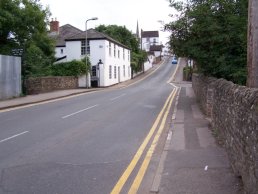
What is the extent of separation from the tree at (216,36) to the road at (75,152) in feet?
13.2

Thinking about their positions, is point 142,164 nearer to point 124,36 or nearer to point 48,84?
point 48,84

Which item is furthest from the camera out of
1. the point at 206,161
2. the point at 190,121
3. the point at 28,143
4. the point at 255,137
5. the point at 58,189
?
the point at 190,121

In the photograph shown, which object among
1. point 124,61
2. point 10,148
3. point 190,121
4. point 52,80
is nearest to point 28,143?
point 10,148

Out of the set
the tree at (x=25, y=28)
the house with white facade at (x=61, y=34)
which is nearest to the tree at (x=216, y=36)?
the tree at (x=25, y=28)

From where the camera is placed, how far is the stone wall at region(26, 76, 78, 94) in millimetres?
34562

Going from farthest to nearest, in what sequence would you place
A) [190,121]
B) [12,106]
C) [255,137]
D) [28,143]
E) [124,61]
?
[124,61], [12,106], [190,121], [28,143], [255,137]

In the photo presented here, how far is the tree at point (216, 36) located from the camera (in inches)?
738

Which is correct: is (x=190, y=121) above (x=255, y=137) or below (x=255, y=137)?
below

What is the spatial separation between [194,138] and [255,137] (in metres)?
6.73

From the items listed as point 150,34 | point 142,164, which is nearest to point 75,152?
point 142,164

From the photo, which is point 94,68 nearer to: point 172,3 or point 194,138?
point 172,3

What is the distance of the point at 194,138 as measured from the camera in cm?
1188

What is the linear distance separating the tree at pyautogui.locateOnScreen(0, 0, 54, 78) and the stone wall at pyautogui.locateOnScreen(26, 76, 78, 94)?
1061mm

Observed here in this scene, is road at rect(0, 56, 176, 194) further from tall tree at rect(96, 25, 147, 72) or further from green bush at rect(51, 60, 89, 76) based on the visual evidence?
tall tree at rect(96, 25, 147, 72)
